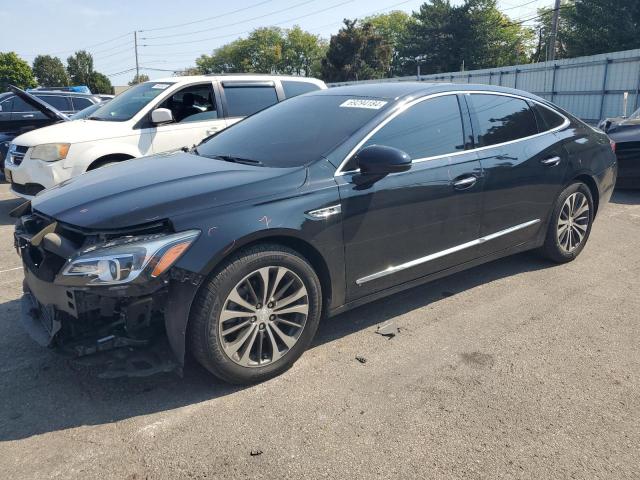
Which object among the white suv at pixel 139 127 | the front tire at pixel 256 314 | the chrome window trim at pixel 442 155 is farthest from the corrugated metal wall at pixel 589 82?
the front tire at pixel 256 314

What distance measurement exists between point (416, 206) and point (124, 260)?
1859mm

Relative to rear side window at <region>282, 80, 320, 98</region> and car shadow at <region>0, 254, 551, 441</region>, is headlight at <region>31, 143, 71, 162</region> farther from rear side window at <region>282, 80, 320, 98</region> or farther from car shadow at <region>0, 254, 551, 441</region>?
→ car shadow at <region>0, 254, 551, 441</region>

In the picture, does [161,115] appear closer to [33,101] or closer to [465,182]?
[33,101]

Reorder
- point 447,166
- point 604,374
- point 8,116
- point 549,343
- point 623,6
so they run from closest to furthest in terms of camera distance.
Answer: point 604,374 → point 549,343 → point 447,166 → point 8,116 → point 623,6

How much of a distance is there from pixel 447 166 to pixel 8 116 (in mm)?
10035

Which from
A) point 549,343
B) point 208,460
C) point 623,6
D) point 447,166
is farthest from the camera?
point 623,6

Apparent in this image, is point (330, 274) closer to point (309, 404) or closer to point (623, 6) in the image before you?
point (309, 404)

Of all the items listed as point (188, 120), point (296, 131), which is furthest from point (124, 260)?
point (188, 120)

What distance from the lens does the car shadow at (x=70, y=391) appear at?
266 centimetres

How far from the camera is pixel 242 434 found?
8.38 feet

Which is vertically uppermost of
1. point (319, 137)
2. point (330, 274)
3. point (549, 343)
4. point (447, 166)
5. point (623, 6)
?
point (623, 6)

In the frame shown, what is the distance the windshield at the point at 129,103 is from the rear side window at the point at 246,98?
2.72 ft

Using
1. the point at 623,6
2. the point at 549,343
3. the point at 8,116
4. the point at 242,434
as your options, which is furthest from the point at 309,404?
the point at 623,6

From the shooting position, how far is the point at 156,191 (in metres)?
2.97
